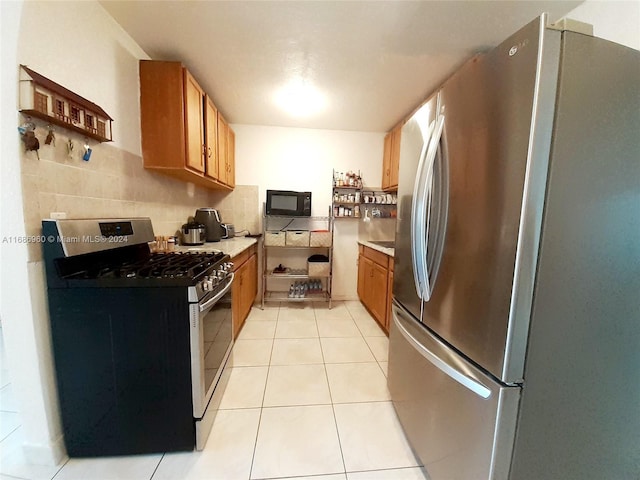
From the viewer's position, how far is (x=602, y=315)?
74 cm

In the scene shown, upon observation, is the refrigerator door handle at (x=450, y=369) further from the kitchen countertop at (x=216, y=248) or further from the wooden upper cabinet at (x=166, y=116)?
the wooden upper cabinet at (x=166, y=116)

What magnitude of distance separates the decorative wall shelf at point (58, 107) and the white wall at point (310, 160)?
1.88 meters

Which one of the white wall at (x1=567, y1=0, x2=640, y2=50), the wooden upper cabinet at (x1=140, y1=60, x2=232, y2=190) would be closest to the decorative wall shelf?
the wooden upper cabinet at (x1=140, y1=60, x2=232, y2=190)

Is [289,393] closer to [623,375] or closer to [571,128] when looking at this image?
[623,375]

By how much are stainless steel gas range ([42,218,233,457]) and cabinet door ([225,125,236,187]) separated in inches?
70.2

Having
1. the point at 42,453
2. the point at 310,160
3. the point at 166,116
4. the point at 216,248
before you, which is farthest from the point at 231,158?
the point at 42,453

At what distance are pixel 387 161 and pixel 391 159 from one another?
0.45ft

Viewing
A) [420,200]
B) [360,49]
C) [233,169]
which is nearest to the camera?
[420,200]

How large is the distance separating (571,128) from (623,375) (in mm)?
790

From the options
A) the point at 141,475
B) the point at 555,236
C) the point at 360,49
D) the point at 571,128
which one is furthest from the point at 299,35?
the point at 141,475

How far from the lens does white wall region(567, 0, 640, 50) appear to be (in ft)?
3.39

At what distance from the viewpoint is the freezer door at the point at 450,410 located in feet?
2.49

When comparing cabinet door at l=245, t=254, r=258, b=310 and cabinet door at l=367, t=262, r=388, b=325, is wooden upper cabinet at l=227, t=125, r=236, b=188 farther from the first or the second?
cabinet door at l=367, t=262, r=388, b=325

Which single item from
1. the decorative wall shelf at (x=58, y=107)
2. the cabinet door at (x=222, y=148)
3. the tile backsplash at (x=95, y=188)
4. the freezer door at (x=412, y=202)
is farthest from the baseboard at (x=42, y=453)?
the cabinet door at (x=222, y=148)
